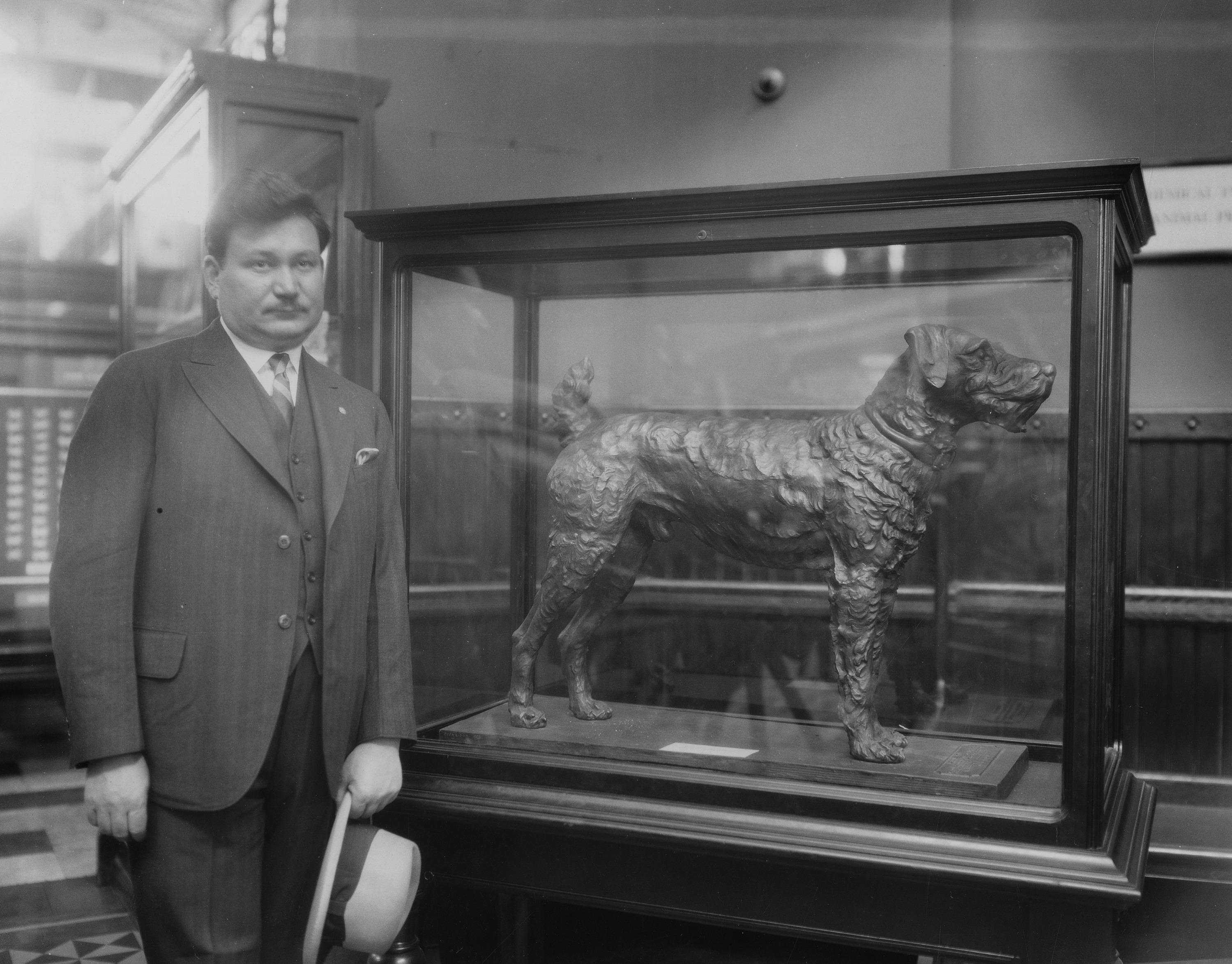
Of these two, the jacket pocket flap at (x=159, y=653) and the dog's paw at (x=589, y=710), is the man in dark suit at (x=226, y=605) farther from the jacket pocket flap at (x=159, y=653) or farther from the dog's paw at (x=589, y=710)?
the dog's paw at (x=589, y=710)

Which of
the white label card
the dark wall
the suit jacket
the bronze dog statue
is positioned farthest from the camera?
the dark wall

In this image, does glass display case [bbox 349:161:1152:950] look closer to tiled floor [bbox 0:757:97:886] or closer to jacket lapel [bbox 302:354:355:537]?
jacket lapel [bbox 302:354:355:537]

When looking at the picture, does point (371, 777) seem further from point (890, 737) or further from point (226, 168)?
point (226, 168)

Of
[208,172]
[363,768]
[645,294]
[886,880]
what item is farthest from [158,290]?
[886,880]

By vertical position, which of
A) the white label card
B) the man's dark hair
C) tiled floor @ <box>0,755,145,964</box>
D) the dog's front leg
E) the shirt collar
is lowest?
tiled floor @ <box>0,755,145,964</box>

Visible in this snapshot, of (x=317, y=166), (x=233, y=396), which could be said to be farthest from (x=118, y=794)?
(x=317, y=166)

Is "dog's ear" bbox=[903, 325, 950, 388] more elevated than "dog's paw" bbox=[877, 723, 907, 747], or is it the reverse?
"dog's ear" bbox=[903, 325, 950, 388]

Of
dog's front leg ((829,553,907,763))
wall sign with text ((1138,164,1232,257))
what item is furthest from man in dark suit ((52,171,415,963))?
wall sign with text ((1138,164,1232,257))

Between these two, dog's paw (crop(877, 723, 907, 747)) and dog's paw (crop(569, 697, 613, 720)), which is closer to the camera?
dog's paw (crop(877, 723, 907, 747))

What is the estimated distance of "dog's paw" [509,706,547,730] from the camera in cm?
224

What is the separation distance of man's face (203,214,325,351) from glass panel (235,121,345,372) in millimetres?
928

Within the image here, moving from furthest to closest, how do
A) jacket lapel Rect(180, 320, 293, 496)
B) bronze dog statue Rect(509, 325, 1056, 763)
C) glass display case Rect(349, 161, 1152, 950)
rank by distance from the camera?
1. bronze dog statue Rect(509, 325, 1056, 763)
2. glass display case Rect(349, 161, 1152, 950)
3. jacket lapel Rect(180, 320, 293, 496)

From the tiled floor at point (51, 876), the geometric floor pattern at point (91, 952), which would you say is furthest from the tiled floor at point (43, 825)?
the geometric floor pattern at point (91, 952)

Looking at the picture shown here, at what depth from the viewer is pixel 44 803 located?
7.04 ft
